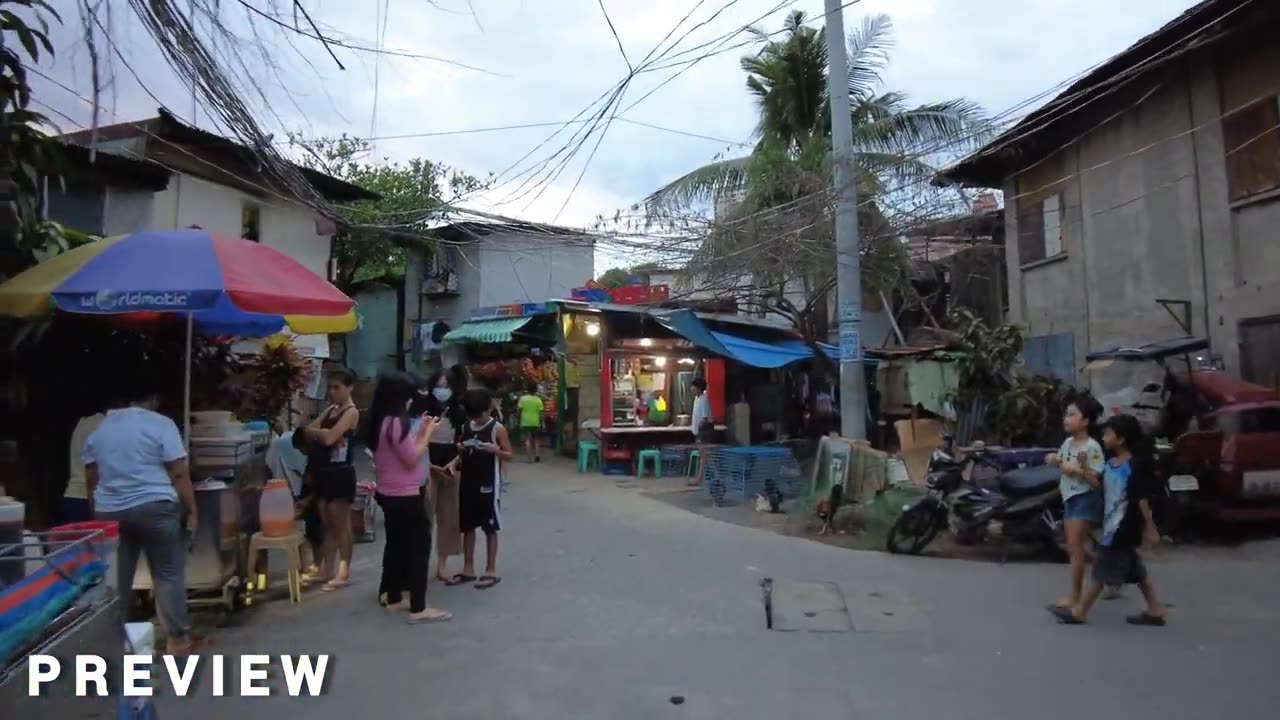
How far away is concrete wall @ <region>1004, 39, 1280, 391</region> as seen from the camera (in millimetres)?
9773

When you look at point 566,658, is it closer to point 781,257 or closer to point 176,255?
point 176,255

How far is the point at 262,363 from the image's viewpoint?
29.9 ft

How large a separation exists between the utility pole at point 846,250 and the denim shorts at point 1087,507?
456 cm

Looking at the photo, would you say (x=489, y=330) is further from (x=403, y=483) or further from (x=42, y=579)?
(x=42, y=579)

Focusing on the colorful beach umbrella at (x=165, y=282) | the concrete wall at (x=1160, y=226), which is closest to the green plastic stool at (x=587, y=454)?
the concrete wall at (x=1160, y=226)

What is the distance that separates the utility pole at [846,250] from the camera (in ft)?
33.2

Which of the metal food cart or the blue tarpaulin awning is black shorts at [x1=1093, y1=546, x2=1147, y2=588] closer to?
the metal food cart

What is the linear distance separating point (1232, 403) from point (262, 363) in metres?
10.3

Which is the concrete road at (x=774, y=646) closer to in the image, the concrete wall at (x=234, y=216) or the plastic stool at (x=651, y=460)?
the plastic stool at (x=651, y=460)

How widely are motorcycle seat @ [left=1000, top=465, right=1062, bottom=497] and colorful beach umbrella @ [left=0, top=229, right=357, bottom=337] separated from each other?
6.12 meters

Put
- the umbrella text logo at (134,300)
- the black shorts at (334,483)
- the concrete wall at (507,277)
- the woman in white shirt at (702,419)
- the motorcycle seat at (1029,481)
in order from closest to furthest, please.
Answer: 1. the umbrella text logo at (134,300)
2. the black shorts at (334,483)
3. the motorcycle seat at (1029,481)
4. the woman in white shirt at (702,419)
5. the concrete wall at (507,277)

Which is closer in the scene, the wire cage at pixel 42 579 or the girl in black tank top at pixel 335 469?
the wire cage at pixel 42 579

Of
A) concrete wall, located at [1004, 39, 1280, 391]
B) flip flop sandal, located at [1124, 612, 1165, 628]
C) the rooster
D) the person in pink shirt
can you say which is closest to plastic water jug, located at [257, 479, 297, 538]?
the person in pink shirt

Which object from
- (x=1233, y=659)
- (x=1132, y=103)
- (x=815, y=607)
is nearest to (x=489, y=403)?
(x=815, y=607)
